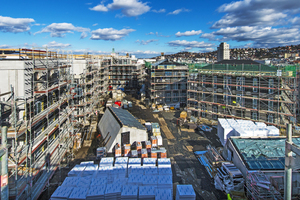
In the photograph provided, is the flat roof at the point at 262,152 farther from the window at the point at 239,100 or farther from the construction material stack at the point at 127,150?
the window at the point at 239,100

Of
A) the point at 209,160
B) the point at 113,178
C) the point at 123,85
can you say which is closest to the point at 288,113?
the point at 209,160

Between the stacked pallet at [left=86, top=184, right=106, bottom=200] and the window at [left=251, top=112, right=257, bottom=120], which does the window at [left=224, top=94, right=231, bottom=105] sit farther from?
the stacked pallet at [left=86, top=184, right=106, bottom=200]

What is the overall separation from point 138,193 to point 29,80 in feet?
34.0

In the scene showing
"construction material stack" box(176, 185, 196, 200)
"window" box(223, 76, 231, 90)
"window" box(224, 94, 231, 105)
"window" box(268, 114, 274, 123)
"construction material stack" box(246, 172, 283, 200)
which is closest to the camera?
"construction material stack" box(176, 185, 196, 200)

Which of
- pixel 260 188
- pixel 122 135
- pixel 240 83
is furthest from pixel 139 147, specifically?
pixel 240 83

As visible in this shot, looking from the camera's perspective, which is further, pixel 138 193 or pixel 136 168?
pixel 136 168

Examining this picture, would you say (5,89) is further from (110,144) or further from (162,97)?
(162,97)

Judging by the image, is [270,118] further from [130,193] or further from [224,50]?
[224,50]

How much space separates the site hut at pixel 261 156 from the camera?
48.3 ft

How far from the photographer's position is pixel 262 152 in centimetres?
1717

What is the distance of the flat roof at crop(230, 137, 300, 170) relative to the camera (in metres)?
15.6

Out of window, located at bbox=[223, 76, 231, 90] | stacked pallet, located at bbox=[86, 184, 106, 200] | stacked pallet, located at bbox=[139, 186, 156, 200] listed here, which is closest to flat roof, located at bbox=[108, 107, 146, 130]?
stacked pallet, located at bbox=[86, 184, 106, 200]

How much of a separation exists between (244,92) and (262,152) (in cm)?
1454

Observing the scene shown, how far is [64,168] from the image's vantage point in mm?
18266
